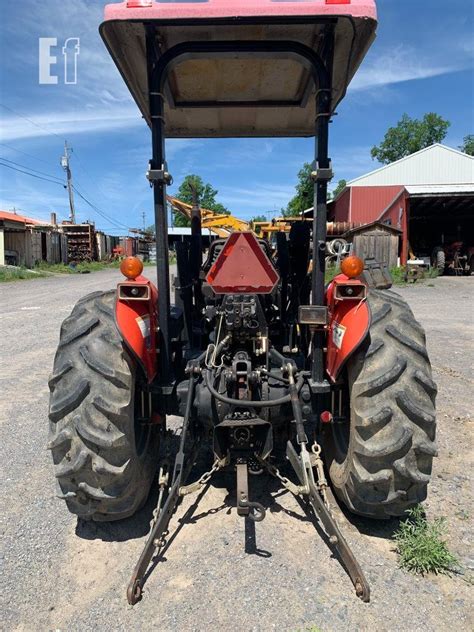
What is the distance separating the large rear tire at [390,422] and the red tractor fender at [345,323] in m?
0.09

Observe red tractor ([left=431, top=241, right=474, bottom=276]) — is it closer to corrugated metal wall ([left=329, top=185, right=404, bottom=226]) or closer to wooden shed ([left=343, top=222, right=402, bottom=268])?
wooden shed ([left=343, top=222, right=402, bottom=268])

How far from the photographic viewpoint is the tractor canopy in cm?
206

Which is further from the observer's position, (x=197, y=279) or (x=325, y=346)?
(x=197, y=279)

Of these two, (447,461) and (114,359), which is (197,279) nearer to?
(114,359)

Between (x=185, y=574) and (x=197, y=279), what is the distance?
89.4 inches

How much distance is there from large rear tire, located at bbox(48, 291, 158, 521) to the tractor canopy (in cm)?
145

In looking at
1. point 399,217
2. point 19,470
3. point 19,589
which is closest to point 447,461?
point 19,589

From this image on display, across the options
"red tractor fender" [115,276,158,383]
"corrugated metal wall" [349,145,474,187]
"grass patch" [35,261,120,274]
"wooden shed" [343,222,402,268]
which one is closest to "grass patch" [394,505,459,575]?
"red tractor fender" [115,276,158,383]

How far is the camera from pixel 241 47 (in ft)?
7.89

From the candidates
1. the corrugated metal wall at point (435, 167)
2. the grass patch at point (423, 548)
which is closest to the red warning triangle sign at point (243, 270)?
the grass patch at point (423, 548)

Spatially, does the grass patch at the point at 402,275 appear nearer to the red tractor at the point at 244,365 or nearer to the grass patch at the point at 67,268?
the red tractor at the point at 244,365

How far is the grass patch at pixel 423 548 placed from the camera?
2.33m

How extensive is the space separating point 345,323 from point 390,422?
534 mm

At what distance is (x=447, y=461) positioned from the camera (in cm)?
359
